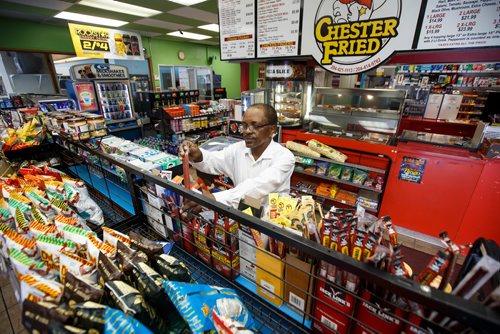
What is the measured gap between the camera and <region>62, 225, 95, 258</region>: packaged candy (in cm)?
100

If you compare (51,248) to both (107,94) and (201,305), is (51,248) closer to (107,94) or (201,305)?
(201,305)

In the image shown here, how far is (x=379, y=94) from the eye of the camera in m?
3.81

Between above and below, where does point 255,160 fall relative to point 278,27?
below

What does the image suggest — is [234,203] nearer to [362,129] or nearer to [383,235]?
[383,235]

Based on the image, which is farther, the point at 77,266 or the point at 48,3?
the point at 48,3

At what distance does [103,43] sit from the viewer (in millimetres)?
6594

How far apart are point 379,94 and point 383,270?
154 inches

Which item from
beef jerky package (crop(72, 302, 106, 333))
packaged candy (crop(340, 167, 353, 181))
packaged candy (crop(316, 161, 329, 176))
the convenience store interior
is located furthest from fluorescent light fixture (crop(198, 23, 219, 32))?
beef jerky package (crop(72, 302, 106, 333))

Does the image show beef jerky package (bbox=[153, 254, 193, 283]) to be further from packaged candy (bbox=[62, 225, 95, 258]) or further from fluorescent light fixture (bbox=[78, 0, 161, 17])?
fluorescent light fixture (bbox=[78, 0, 161, 17])

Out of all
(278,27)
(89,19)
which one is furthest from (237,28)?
(89,19)

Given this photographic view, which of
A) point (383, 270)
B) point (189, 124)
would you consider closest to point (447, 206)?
point (383, 270)

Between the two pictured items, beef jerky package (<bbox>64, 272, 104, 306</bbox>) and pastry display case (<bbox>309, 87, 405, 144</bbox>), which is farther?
pastry display case (<bbox>309, 87, 405, 144</bbox>)

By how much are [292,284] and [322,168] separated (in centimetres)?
306

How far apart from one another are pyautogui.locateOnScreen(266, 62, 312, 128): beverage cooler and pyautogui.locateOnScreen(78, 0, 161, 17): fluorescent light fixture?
483 cm
